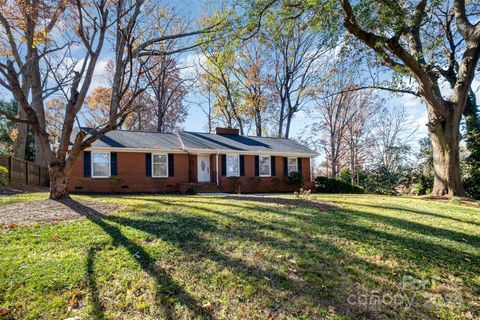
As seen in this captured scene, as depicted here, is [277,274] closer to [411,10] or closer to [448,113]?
[411,10]

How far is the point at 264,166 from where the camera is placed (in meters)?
19.2

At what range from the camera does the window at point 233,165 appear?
18.2m

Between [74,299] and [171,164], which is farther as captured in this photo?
[171,164]

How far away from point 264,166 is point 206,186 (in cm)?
437

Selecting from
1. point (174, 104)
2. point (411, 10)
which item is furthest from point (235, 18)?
point (174, 104)

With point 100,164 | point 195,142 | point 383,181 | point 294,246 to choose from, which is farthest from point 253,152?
point 294,246

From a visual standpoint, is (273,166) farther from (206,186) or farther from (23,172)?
(23,172)

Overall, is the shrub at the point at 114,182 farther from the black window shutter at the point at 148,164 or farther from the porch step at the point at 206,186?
the porch step at the point at 206,186

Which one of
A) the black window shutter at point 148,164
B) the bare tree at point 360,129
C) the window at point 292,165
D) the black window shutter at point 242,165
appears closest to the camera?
the black window shutter at point 148,164

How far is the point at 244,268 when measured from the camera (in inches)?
153

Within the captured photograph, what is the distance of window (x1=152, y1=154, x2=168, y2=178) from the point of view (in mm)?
16500

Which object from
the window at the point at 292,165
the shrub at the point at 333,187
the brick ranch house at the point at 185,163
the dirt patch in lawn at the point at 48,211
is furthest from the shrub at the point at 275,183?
the dirt patch in lawn at the point at 48,211

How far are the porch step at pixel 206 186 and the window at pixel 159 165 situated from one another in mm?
1967

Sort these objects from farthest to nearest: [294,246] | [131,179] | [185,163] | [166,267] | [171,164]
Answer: [185,163] → [171,164] → [131,179] → [294,246] → [166,267]
